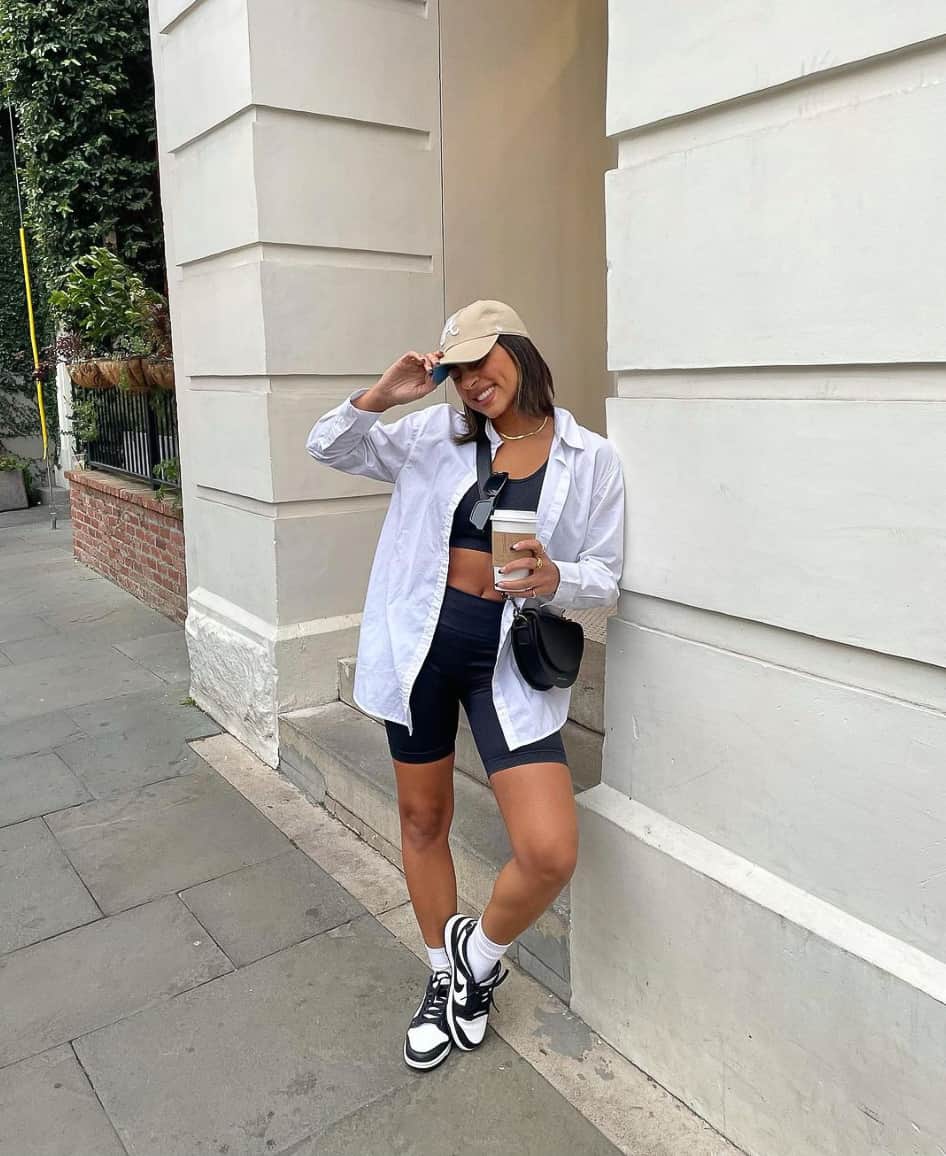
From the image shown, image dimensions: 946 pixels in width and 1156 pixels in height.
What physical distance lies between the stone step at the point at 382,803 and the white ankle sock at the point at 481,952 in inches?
12.7

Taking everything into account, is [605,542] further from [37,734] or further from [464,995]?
[37,734]

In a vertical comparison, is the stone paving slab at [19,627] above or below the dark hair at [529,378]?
below

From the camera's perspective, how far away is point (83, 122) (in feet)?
34.7

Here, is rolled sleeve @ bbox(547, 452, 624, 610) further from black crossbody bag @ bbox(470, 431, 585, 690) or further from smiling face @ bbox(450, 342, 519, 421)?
smiling face @ bbox(450, 342, 519, 421)

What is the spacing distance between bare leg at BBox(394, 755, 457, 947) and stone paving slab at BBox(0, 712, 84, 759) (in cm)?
289

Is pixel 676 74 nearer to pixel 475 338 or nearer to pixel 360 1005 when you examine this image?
pixel 475 338

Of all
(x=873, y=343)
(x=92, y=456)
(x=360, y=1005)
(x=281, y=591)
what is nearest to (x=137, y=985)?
(x=360, y=1005)

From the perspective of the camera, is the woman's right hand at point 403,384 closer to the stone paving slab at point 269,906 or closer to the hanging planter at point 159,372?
the stone paving slab at point 269,906

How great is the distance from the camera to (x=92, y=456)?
367 inches

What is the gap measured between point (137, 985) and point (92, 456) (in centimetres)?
737

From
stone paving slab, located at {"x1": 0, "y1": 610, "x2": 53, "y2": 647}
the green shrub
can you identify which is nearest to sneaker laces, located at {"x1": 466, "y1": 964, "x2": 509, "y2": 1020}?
stone paving slab, located at {"x1": 0, "y1": 610, "x2": 53, "y2": 647}

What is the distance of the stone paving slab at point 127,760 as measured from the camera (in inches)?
171

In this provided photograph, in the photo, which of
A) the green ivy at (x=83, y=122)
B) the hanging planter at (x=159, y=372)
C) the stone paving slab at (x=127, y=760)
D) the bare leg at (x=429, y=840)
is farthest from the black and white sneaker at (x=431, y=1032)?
the green ivy at (x=83, y=122)

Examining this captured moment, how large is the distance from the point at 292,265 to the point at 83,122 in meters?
8.29
